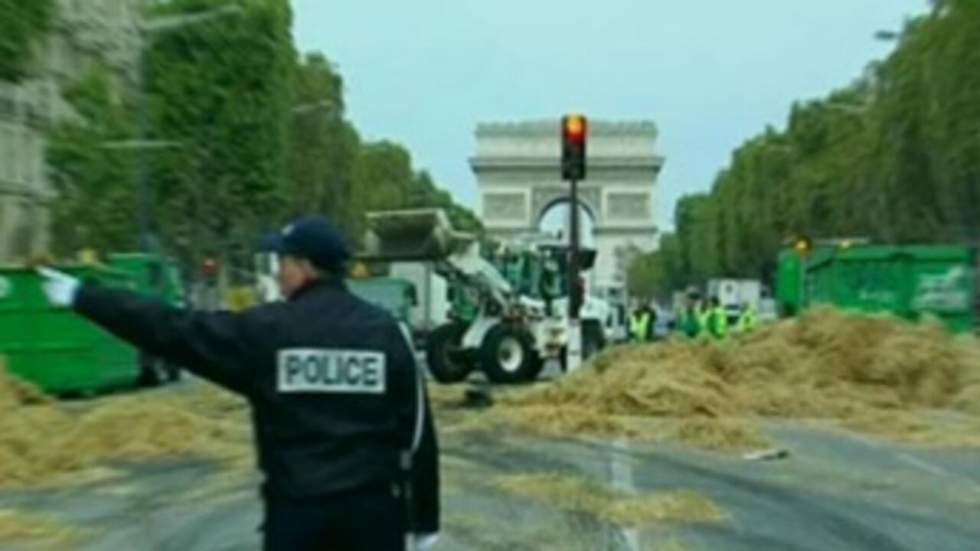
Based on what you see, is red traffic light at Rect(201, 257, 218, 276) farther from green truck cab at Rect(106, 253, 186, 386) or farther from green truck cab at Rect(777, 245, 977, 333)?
green truck cab at Rect(777, 245, 977, 333)

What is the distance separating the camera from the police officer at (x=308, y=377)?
665cm

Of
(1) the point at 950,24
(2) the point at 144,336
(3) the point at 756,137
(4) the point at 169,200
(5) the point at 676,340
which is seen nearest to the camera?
(2) the point at 144,336

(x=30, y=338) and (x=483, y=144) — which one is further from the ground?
(x=483, y=144)

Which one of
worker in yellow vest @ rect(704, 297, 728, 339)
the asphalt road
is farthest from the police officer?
worker in yellow vest @ rect(704, 297, 728, 339)

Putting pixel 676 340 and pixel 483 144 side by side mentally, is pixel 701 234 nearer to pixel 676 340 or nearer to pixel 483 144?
pixel 483 144

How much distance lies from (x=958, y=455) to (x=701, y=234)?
126 meters

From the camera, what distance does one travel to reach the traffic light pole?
89.4 ft

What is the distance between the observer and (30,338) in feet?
110

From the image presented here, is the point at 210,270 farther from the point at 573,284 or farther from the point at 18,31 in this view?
the point at 573,284

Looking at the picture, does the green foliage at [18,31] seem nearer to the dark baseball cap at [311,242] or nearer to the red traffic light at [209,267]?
the dark baseball cap at [311,242]

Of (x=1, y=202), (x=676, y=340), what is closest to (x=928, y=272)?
(x=676, y=340)

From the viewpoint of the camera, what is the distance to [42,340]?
111ft

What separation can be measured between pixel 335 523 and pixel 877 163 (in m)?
64.1

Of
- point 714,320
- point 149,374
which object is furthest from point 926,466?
point 714,320
